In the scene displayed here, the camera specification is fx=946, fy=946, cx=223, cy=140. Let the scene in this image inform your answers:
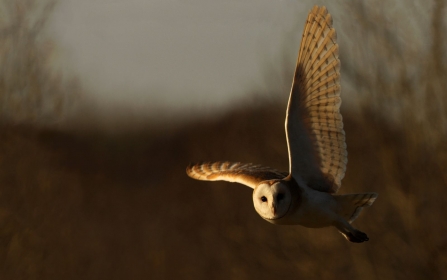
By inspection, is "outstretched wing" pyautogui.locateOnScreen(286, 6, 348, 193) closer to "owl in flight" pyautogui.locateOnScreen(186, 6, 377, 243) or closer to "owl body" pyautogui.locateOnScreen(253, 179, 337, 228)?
"owl in flight" pyautogui.locateOnScreen(186, 6, 377, 243)

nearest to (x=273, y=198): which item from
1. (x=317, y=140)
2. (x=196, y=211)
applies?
(x=317, y=140)

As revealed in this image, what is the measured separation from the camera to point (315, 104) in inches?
257

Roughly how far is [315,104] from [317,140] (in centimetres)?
25

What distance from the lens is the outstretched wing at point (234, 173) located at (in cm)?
672

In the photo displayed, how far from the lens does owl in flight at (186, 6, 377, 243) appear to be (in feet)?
21.1

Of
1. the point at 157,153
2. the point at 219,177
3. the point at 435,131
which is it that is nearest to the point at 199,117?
the point at 157,153

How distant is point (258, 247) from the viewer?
632 inches

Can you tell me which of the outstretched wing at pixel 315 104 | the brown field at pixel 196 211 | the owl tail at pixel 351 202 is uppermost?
the outstretched wing at pixel 315 104

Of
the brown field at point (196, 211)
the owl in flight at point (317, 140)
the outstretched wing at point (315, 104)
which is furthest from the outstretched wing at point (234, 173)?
the brown field at point (196, 211)

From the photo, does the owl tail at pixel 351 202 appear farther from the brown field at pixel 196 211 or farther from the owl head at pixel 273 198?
the brown field at pixel 196 211

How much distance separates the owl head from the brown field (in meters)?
6.30

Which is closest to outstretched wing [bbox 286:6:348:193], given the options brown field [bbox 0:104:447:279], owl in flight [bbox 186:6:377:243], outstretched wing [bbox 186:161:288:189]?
owl in flight [bbox 186:6:377:243]

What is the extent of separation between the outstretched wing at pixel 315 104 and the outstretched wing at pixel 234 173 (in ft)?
1.04

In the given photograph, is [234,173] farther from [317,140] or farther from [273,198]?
[273,198]
